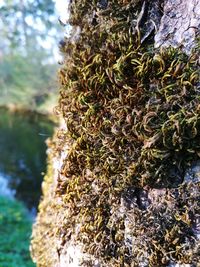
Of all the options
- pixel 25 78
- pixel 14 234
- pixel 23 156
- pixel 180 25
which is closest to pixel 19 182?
pixel 23 156

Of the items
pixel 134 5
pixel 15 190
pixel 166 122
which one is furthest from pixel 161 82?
pixel 15 190

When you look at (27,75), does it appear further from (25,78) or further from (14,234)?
(14,234)

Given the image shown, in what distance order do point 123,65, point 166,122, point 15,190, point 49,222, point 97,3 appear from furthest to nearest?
point 15,190 → point 49,222 → point 97,3 → point 123,65 → point 166,122

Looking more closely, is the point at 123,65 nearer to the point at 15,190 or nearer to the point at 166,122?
the point at 166,122

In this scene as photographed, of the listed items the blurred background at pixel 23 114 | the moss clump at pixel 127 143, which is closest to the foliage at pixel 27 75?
the blurred background at pixel 23 114

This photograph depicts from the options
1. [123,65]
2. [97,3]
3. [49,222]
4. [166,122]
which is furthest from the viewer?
[49,222]

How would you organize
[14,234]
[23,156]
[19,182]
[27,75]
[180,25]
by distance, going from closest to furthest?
[180,25] < [14,234] < [19,182] < [23,156] < [27,75]

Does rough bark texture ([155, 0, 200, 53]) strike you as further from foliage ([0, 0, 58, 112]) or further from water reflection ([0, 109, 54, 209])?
foliage ([0, 0, 58, 112])
